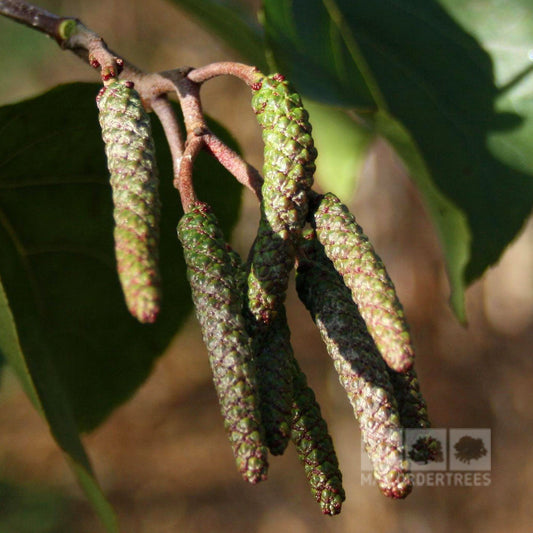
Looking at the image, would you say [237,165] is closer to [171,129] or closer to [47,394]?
[171,129]

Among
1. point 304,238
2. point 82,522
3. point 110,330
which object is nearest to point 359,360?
point 304,238

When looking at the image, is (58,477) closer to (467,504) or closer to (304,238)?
(467,504)

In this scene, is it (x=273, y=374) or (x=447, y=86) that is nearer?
(x=273, y=374)

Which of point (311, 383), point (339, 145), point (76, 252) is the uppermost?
point (339, 145)

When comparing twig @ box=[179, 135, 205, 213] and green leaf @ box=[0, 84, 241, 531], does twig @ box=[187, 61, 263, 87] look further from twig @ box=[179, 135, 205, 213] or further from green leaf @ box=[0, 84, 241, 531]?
green leaf @ box=[0, 84, 241, 531]

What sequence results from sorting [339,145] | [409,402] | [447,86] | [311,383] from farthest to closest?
1. [311,383]
2. [339,145]
3. [447,86]
4. [409,402]

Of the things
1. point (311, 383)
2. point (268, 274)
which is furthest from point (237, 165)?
point (311, 383)

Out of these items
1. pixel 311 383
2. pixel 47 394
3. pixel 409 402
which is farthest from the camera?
pixel 311 383
